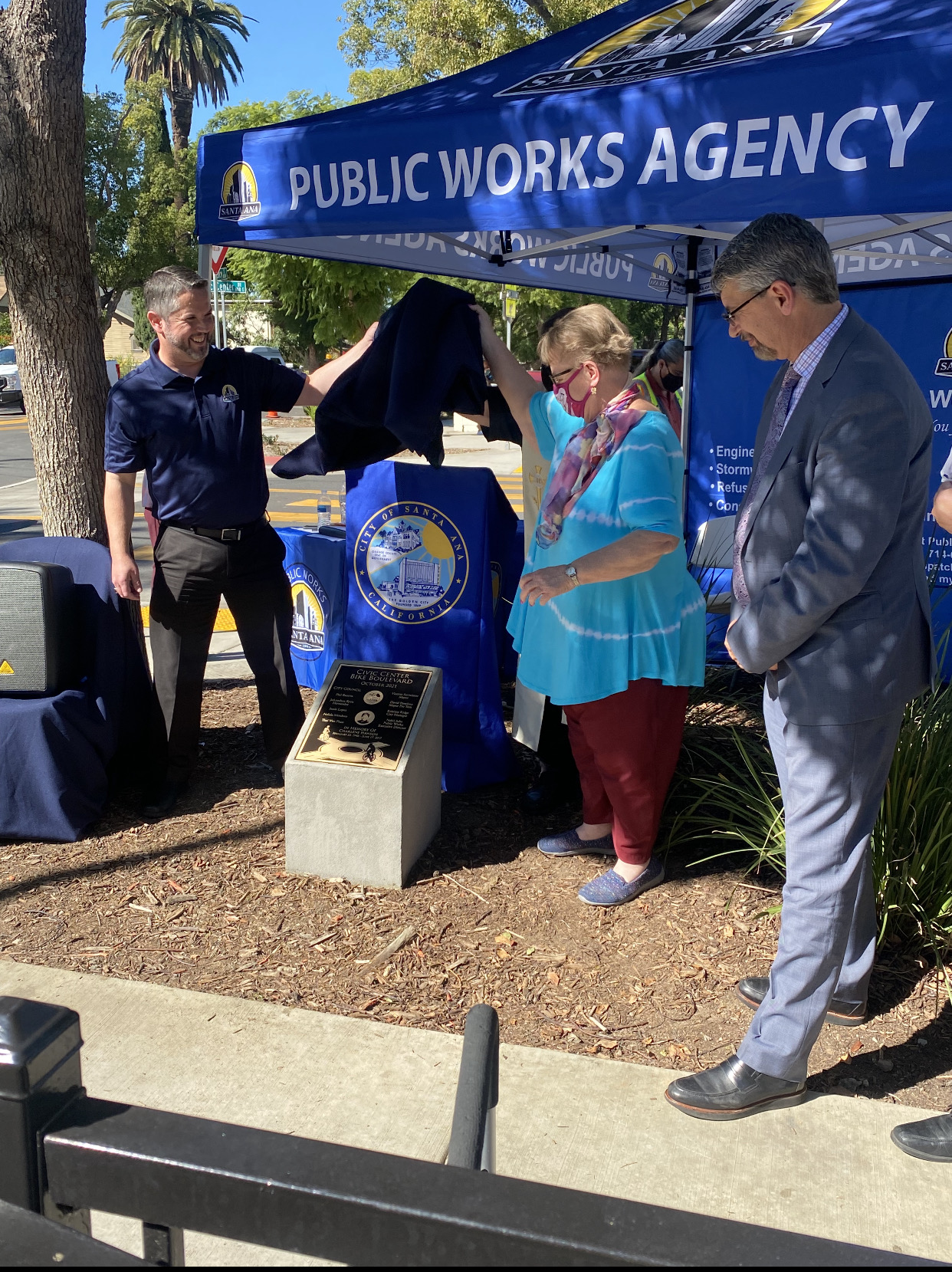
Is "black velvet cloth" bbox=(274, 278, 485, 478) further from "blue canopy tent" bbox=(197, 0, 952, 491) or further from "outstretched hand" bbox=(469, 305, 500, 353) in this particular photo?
"blue canopy tent" bbox=(197, 0, 952, 491)

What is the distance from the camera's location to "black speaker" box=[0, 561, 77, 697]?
4117mm

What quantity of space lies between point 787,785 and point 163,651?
2711 millimetres

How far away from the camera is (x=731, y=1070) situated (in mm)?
2688

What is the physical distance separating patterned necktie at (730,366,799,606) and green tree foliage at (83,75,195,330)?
2895 cm

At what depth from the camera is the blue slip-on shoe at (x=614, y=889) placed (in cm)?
371

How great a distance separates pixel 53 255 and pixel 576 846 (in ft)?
10.8

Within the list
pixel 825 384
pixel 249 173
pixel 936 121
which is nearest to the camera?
pixel 825 384

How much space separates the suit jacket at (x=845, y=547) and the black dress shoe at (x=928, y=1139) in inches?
38.9

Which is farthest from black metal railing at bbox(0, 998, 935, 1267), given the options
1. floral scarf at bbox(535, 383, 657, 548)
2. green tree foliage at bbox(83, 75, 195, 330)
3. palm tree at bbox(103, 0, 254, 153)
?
palm tree at bbox(103, 0, 254, 153)

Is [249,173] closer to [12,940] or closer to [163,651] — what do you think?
[163,651]

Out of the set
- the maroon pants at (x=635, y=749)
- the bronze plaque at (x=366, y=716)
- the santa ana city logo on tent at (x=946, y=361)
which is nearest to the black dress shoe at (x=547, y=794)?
the maroon pants at (x=635, y=749)

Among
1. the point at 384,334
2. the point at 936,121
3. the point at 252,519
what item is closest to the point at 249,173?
the point at 384,334

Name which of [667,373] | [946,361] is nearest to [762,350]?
[667,373]

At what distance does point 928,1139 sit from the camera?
254 cm
